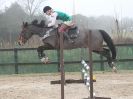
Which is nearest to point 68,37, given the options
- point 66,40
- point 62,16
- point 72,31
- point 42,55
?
point 66,40

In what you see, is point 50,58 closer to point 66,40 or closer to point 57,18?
point 66,40

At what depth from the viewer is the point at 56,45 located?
1224cm

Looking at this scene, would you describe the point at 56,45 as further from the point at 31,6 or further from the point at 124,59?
the point at 31,6

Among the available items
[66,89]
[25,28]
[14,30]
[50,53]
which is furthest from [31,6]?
[66,89]

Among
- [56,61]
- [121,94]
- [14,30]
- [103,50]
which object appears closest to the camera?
[121,94]

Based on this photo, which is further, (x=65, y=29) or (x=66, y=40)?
(x=66, y=40)

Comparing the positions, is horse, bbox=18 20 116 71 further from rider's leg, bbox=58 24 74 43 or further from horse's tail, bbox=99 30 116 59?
rider's leg, bbox=58 24 74 43

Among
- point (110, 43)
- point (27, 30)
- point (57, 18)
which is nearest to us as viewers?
point (57, 18)

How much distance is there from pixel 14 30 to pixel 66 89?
1286cm

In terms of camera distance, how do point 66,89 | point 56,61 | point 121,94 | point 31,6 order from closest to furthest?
point 121,94, point 66,89, point 56,61, point 31,6

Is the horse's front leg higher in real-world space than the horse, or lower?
lower

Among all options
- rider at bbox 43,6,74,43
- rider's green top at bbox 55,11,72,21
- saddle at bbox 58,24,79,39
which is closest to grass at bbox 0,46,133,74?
saddle at bbox 58,24,79,39

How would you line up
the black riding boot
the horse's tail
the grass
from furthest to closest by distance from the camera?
the grass, the black riding boot, the horse's tail

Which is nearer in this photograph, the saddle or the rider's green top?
the rider's green top
